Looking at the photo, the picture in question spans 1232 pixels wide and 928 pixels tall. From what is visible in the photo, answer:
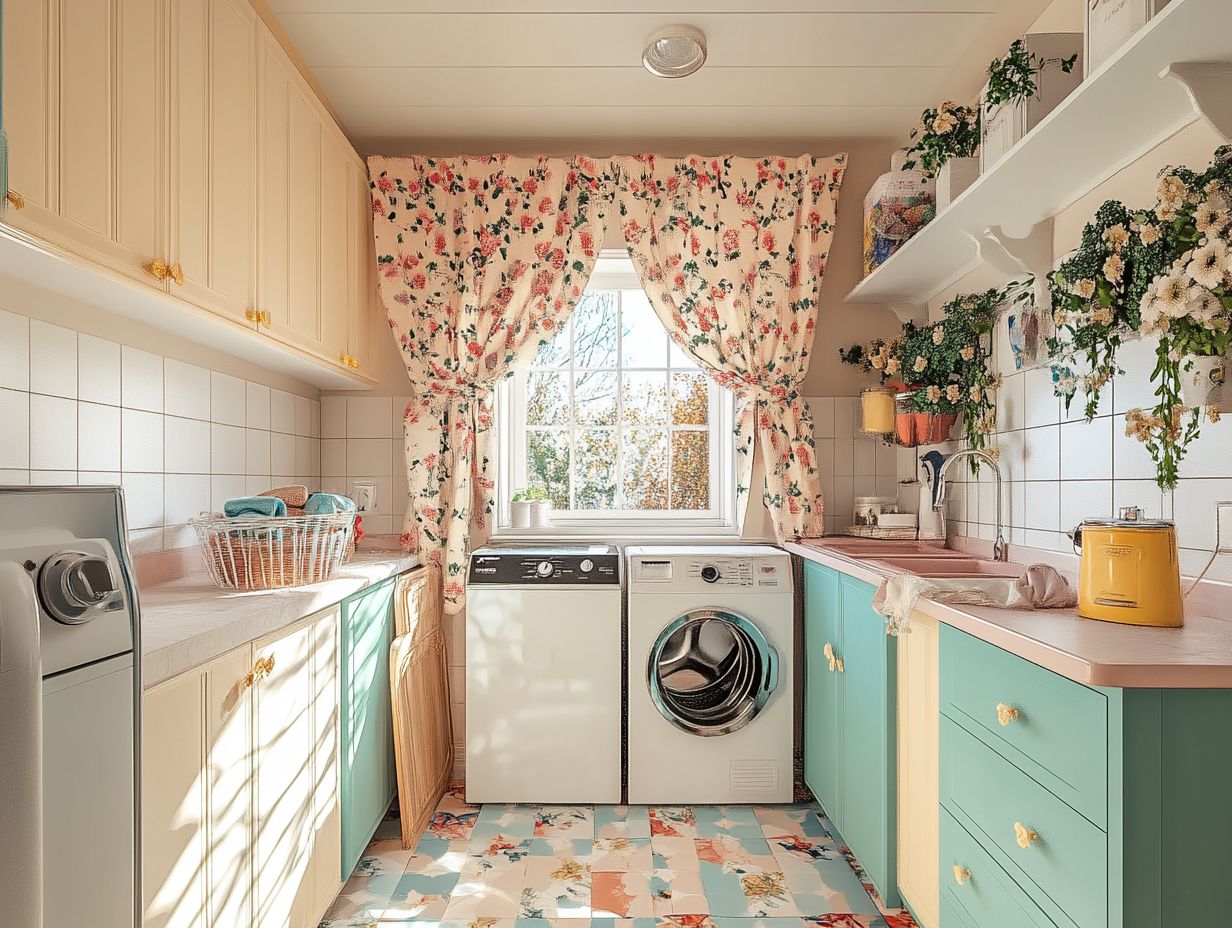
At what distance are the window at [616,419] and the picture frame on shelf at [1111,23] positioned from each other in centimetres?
199

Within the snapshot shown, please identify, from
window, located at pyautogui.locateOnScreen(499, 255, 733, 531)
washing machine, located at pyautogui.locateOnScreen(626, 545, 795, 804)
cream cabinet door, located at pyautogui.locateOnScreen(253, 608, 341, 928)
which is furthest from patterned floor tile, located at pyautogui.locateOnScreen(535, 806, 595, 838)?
window, located at pyautogui.locateOnScreen(499, 255, 733, 531)

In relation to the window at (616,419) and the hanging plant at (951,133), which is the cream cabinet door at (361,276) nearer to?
the window at (616,419)

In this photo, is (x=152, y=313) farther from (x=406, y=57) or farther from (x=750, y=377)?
(x=750, y=377)

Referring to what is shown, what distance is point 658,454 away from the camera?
333 centimetres

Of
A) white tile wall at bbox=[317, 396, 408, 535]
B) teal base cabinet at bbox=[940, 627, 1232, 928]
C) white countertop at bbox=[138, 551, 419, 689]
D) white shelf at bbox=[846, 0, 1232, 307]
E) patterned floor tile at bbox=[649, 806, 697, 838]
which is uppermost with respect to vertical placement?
white shelf at bbox=[846, 0, 1232, 307]

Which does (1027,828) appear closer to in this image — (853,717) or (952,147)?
(853,717)

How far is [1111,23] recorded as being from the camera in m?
1.37

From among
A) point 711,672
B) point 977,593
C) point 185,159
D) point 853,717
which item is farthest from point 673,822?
point 185,159

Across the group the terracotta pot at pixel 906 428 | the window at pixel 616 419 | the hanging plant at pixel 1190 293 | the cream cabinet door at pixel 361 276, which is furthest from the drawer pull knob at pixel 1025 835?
the cream cabinet door at pixel 361 276

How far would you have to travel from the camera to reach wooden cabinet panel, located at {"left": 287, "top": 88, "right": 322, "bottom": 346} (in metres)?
2.27

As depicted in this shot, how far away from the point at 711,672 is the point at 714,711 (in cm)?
13

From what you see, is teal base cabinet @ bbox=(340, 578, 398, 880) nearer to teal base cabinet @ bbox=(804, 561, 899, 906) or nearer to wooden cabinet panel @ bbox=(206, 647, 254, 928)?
wooden cabinet panel @ bbox=(206, 647, 254, 928)

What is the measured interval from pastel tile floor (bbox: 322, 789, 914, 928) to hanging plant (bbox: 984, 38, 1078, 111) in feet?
6.72

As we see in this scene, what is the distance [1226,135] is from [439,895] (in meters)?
2.49
